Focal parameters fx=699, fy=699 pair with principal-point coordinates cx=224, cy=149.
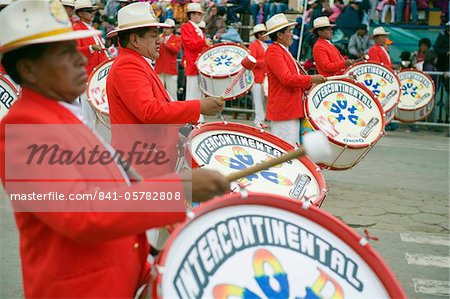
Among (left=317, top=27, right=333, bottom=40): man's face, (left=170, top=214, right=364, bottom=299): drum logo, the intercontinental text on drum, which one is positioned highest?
the intercontinental text on drum

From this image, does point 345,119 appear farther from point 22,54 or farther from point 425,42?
point 425,42

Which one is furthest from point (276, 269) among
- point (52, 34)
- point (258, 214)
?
point (52, 34)

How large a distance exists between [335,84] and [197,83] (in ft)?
19.0

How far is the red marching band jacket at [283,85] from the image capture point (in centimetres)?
670

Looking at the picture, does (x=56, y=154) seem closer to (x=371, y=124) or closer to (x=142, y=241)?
(x=142, y=241)

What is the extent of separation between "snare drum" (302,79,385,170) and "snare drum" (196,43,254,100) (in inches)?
182

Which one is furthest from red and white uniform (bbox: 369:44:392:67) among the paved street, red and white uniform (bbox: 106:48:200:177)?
red and white uniform (bbox: 106:48:200:177)

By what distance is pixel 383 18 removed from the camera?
1678 cm

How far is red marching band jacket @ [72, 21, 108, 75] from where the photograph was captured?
27.8ft

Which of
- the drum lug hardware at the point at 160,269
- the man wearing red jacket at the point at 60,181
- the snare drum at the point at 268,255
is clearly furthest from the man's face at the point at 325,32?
the drum lug hardware at the point at 160,269

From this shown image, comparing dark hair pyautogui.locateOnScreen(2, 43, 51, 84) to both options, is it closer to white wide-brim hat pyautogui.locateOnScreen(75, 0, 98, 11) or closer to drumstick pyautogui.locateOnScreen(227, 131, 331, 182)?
drumstick pyautogui.locateOnScreen(227, 131, 331, 182)

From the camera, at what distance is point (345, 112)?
6.79 meters

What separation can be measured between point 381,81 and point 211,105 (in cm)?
714

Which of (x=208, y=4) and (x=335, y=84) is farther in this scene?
(x=208, y=4)
